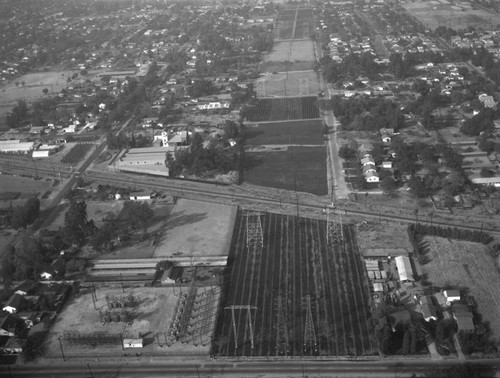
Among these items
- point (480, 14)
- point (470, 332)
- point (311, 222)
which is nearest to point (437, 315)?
point (470, 332)

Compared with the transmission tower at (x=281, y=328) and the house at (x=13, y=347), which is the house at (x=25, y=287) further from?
the transmission tower at (x=281, y=328)

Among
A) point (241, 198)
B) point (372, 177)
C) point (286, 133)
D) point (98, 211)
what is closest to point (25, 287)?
point (98, 211)

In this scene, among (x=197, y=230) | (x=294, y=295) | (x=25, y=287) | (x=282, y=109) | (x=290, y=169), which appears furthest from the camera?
(x=282, y=109)

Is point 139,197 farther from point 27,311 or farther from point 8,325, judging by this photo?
point 8,325

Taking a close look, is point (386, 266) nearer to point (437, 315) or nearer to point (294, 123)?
point (437, 315)

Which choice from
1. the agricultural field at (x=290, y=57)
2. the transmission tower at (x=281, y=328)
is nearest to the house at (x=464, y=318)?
the transmission tower at (x=281, y=328)

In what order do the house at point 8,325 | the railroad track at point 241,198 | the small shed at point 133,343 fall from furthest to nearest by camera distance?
the railroad track at point 241,198, the house at point 8,325, the small shed at point 133,343

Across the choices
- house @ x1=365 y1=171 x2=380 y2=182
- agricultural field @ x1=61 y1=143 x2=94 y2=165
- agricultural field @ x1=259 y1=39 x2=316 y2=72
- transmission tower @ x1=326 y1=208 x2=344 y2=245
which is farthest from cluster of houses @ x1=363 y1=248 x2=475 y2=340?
agricultural field @ x1=259 y1=39 x2=316 y2=72
